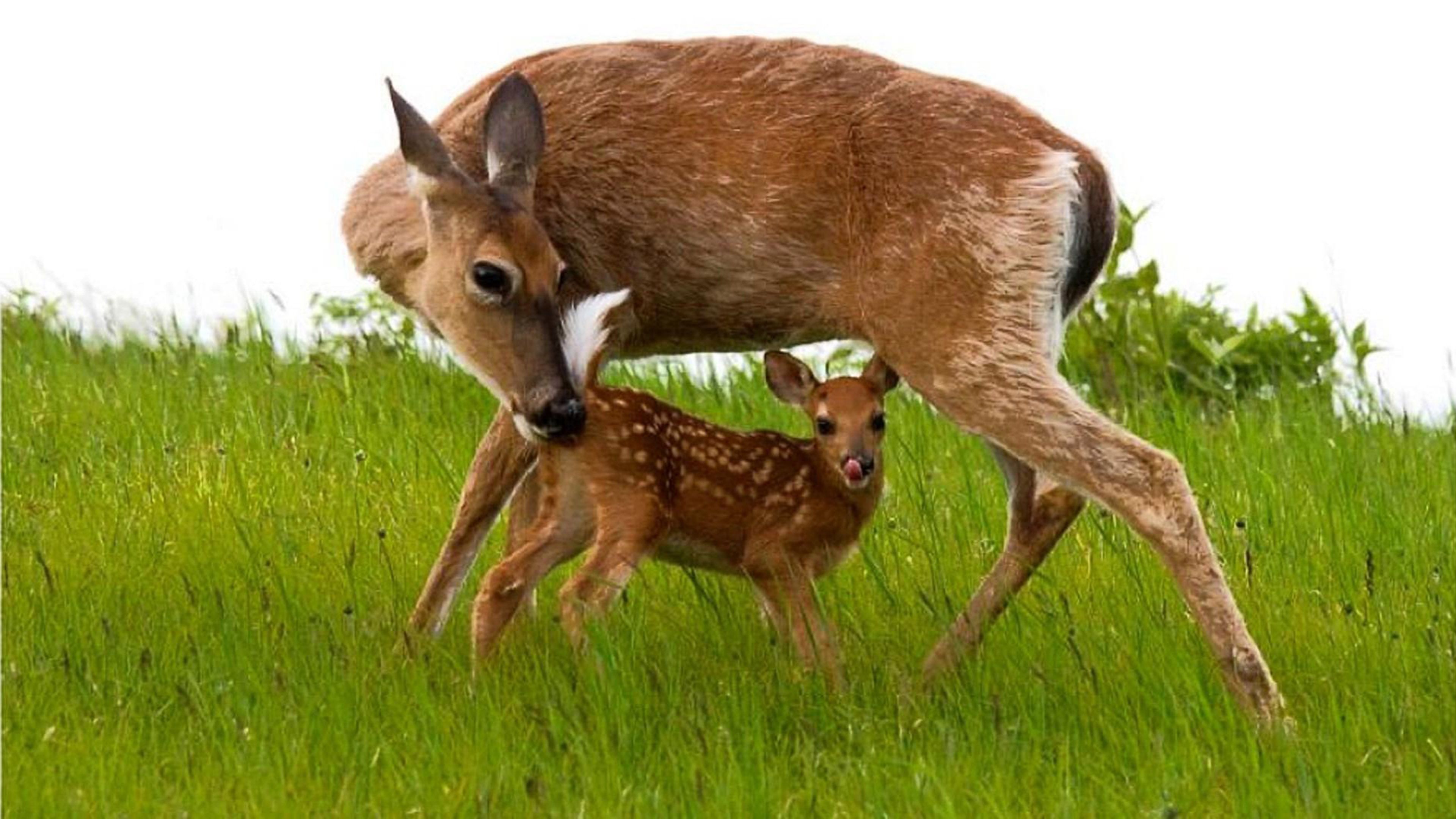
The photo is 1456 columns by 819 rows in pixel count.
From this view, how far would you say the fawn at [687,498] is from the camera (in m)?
7.30

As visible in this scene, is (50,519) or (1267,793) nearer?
(1267,793)

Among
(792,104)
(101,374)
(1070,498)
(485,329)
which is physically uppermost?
(792,104)

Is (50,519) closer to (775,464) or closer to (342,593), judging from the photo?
(342,593)

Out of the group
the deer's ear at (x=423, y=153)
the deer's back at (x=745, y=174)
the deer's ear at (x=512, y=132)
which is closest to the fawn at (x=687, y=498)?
the deer's back at (x=745, y=174)

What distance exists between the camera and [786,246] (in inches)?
294

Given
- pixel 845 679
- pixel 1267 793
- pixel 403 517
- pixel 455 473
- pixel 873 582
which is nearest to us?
pixel 1267 793

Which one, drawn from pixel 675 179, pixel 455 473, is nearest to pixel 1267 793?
Answer: pixel 675 179

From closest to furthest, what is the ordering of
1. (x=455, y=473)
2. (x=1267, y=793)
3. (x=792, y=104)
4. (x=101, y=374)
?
(x=1267, y=793)
(x=792, y=104)
(x=455, y=473)
(x=101, y=374)

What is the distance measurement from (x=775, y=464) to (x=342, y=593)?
149cm

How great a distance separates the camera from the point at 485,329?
24.7ft

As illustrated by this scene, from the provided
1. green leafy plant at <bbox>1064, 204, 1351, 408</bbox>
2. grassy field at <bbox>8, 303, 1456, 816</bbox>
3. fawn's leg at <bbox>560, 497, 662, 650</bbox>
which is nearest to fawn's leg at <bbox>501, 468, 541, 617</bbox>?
grassy field at <bbox>8, 303, 1456, 816</bbox>

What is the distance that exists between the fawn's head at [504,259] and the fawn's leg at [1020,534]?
1.28 metres

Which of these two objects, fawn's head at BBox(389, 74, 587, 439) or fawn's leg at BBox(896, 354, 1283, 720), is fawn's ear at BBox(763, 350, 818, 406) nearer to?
fawn's leg at BBox(896, 354, 1283, 720)

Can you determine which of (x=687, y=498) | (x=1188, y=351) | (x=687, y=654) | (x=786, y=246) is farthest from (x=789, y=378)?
(x=1188, y=351)
